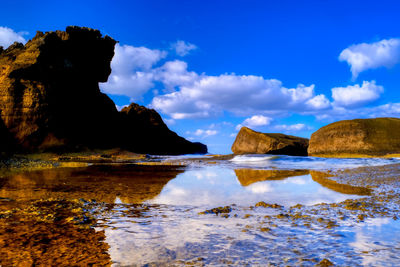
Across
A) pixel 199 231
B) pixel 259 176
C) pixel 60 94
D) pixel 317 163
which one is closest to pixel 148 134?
pixel 60 94

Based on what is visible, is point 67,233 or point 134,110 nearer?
point 67,233

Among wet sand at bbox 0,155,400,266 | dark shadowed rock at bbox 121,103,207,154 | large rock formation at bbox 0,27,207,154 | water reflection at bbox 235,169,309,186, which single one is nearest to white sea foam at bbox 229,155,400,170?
water reflection at bbox 235,169,309,186

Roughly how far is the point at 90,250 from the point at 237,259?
1.34 meters

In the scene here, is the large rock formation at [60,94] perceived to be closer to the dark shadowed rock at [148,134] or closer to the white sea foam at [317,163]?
the dark shadowed rock at [148,134]

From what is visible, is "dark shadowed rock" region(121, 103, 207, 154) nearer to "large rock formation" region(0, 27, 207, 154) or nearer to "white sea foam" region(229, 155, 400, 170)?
"large rock formation" region(0, 27, 207, 154)

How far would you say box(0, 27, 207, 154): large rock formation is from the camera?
2884 centimetres

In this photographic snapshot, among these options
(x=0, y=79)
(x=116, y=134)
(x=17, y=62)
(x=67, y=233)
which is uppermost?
(x=17, y=62)

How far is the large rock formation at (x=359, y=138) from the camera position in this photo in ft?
78.6

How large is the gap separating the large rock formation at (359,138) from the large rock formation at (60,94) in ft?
89.2

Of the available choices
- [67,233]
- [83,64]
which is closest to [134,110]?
[83,64]

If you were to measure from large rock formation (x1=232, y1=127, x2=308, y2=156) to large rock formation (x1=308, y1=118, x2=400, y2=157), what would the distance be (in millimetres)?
2528

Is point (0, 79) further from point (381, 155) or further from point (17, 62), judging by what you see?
point (381, 155)

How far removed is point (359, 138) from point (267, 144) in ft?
28.9

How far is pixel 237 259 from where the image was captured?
2137 millimetres
